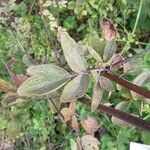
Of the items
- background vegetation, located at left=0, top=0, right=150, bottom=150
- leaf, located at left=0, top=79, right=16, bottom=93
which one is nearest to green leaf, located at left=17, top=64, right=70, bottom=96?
leaf, located at left=0, top=79, right=16, bottom=93

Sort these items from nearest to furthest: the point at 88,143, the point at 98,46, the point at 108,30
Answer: the point at 98,46 → the point at 108,30 → the point at 88,143

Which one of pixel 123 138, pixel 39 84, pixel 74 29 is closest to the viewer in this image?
pixel 39 84

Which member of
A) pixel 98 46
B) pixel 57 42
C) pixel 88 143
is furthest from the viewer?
pixel 57 42

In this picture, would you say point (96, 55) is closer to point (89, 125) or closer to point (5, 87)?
point (5, 87)

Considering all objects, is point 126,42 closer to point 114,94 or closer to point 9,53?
point 114,94

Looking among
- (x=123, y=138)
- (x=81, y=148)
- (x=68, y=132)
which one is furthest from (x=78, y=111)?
(x=81, y=148)

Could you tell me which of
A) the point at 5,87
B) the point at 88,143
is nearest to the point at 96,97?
the point at 5,87

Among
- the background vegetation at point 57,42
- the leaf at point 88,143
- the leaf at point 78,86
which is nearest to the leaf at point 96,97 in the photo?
the leaf at point 78,86
